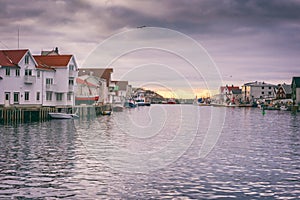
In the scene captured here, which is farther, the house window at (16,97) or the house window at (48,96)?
the house window at (48,96)

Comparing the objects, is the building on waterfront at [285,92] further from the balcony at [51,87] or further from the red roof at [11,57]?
the red roof at [11,57]

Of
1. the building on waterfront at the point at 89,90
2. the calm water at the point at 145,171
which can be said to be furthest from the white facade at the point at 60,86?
the calm water at the point at 145,171

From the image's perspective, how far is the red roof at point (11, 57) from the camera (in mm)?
72025

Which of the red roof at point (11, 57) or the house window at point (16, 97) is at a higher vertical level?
the red roof at point (11, 57)

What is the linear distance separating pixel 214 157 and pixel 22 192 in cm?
1581

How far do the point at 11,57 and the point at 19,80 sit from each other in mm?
4931

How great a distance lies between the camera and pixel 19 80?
73000mm

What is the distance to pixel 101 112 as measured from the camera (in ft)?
342

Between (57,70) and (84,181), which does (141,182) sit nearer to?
(84,181)

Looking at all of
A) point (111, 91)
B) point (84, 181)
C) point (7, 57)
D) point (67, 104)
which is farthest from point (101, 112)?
point (84, 181)

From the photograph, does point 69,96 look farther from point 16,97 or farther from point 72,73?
point 16,97

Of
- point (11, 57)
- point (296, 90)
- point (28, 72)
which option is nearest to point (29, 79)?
point (28, 72)

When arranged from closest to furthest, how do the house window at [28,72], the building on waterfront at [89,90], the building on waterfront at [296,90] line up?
the house window at [28,72] < the building on waterfront at [89,90] < the building on waterfront at [296,90]

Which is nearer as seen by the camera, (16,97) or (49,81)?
(16,97)
